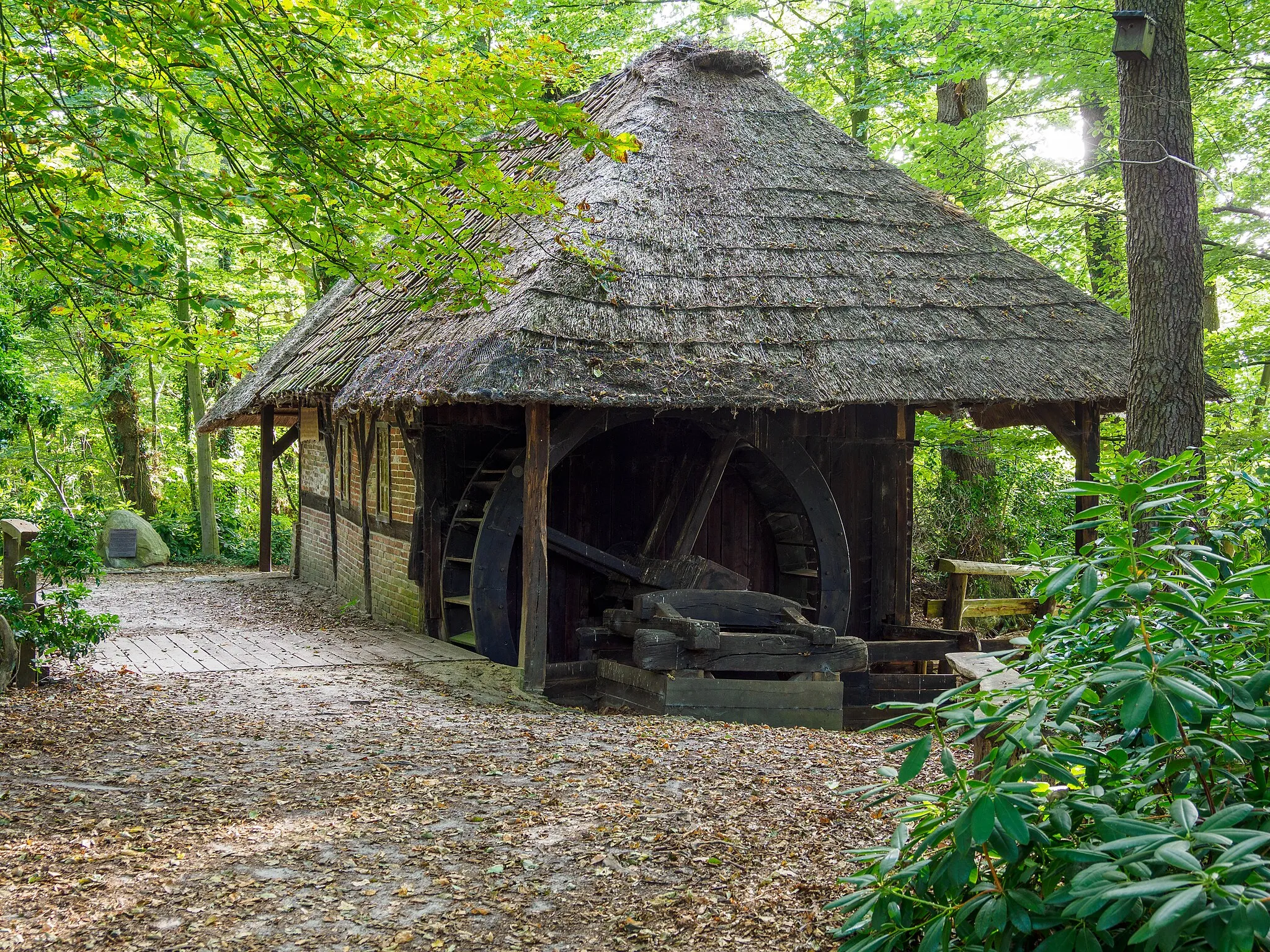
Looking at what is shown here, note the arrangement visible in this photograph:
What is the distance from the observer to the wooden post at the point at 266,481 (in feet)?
46.1

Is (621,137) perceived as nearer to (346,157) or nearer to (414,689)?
(346,157)

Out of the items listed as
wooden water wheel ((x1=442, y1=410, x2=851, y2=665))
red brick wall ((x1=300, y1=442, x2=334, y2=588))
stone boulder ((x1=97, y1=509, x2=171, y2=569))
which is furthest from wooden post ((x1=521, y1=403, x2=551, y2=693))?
stone boulder ((x1=97, y1=509, x2=171, y2=569))

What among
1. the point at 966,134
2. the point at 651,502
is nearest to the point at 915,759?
the point at 651,502

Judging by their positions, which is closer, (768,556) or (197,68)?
(197,68)

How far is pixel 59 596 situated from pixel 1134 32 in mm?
7405

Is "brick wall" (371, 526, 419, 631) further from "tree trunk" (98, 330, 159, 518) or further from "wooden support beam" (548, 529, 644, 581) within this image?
"tree trunk" (98, 330, 159, 518)

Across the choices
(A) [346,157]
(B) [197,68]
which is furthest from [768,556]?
(B) [197,68]

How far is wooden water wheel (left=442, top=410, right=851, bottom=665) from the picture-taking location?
8.23 meters

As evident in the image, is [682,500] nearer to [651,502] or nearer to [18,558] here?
[651,502]

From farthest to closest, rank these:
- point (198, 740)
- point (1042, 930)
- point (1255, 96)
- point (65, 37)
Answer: point (1255, 96) → point (198, 740) → point (65, 37) → point (1042, 930)

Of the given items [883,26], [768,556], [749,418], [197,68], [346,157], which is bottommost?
[768,556]

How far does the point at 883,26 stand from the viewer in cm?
1360

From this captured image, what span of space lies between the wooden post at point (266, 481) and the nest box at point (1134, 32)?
1048cm

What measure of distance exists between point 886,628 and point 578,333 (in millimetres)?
4304
